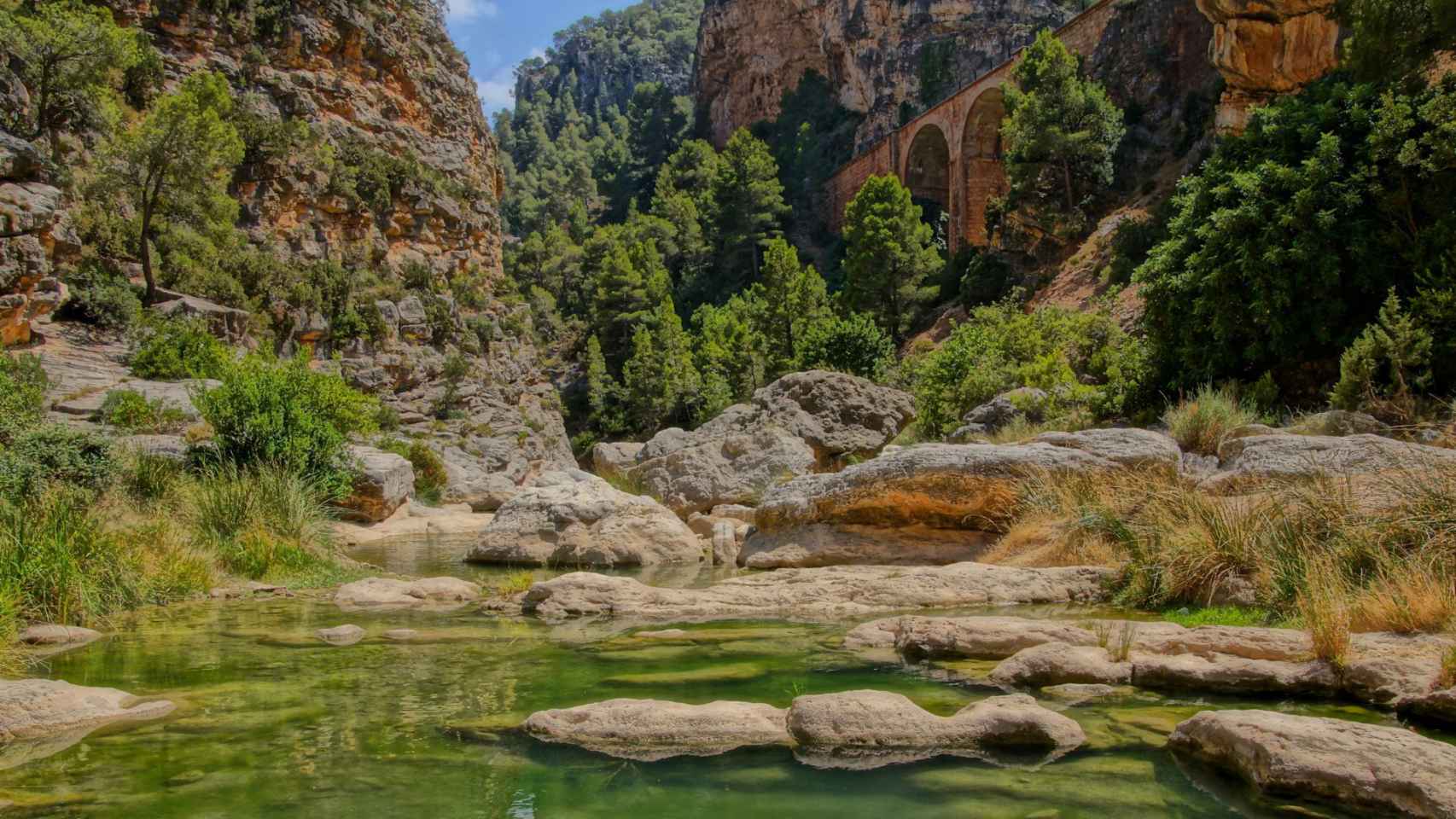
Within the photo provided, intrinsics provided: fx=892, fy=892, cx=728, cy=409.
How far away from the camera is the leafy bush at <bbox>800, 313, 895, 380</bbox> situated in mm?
30188

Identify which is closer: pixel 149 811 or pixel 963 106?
pixel 149 811

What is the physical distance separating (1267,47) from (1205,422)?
17.0 metres

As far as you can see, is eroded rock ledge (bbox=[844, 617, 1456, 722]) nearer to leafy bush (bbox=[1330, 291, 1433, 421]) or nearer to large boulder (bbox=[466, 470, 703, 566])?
large boulder (bbox=[466, 470, 703, 566])

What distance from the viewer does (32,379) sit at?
15.4 m

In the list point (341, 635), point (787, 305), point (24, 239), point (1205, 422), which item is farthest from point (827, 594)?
point (787, 305)

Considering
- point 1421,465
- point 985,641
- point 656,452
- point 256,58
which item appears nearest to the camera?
point 985,641

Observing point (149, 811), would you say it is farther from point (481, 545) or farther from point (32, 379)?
point (32, 379)

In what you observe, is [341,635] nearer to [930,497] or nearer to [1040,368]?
[930,497]

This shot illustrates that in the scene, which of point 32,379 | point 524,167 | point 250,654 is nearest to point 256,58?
point 32,379

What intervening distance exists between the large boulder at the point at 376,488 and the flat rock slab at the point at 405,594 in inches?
349

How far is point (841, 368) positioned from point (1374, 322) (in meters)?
18.3

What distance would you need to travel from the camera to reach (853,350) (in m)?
30.5

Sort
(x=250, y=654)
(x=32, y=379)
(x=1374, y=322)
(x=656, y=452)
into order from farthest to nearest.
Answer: (x=656, y=452)
(x=32, y=379)
(x=1374, y=322)
(x=250, y=654)

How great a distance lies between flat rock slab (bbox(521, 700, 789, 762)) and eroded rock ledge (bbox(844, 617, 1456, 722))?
1620 mm
